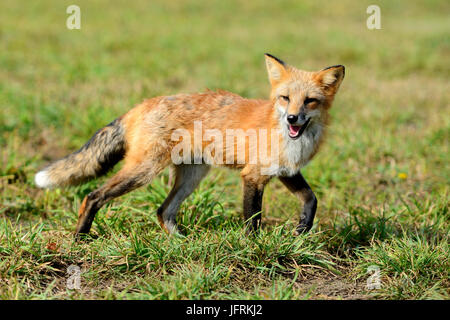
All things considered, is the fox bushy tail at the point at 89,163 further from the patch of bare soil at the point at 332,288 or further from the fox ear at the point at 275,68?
the patch of bare soil at the point at 332,288

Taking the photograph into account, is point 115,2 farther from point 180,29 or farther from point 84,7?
point 180,29

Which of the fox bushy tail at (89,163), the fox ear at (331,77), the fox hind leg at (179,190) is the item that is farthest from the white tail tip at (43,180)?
the fox ear at (331,77)

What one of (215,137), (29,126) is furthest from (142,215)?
(29,126)

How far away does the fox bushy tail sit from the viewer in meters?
4.72

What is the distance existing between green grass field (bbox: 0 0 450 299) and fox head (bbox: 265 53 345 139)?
958mm

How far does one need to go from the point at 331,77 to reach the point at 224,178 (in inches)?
92.9

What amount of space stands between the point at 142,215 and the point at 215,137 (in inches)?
48.5

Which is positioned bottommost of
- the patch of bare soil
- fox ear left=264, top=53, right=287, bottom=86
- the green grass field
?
the patch of bare soil

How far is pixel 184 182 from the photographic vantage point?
4.91m

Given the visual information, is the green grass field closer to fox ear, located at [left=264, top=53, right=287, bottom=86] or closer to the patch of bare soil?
the patch of bare soil

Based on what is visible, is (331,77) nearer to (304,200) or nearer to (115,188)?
(304,200)

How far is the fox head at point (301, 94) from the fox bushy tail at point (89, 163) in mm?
1579

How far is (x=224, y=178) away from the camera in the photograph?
20.3ft

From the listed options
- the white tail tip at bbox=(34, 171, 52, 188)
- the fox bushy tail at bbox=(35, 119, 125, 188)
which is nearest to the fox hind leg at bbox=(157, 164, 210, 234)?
the fox bushy tail at bbox=(35, 119, 125, 188)
